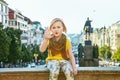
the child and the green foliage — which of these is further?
the green foliage

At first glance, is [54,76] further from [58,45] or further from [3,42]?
[3,42]

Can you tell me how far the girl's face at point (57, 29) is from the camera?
10656mm

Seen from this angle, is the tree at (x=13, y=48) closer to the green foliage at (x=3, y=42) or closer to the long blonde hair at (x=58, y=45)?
the green foliage at (x=3, y=42)

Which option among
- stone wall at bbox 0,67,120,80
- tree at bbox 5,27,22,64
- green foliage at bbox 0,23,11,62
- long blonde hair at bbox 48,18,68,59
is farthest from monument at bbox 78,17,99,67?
tree at bbox 5,27,22,64

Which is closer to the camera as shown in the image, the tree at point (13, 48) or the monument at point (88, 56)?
the monument at point (88, 56)

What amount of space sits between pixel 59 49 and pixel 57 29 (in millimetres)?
449

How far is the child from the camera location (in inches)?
420

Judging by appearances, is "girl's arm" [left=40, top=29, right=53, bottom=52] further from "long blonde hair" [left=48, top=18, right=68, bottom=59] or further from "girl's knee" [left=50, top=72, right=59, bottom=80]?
"girl's knee" [left=50, top=72, right=59, bottom=80]

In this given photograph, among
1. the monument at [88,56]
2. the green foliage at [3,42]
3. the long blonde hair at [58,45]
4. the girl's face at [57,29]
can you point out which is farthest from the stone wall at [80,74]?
the green foliage at [3,42]

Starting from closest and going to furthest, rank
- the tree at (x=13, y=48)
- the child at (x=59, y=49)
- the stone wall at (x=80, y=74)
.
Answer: the child at (x=59, y=49) → the stone wall at (x=80, y=74) → the tree at (x=13, y=48)

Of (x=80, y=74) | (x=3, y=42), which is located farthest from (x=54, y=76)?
(x=3, y=42)

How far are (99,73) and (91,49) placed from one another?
2163cm

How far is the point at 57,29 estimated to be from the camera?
35.0 ft

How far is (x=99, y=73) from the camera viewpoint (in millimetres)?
11281
